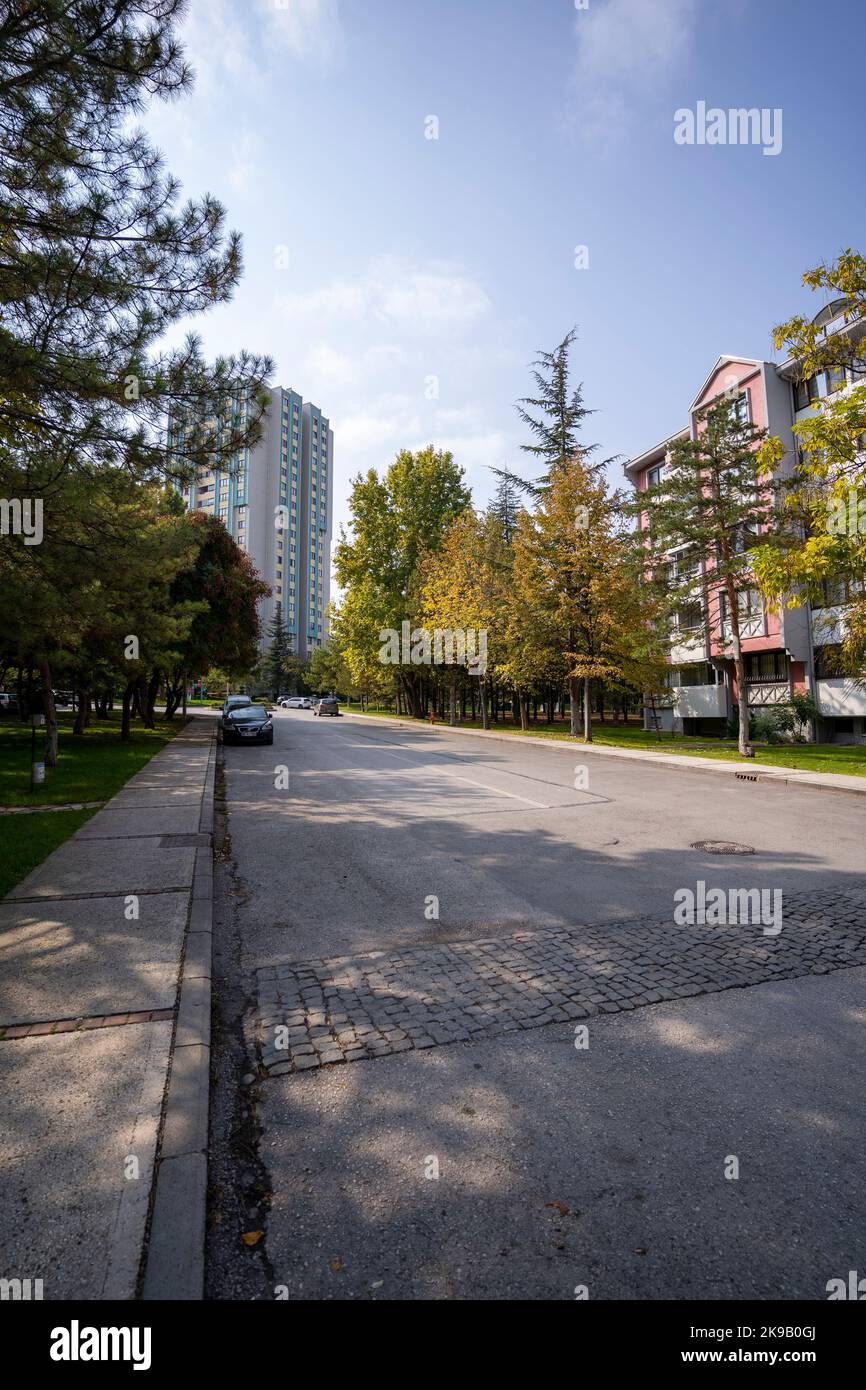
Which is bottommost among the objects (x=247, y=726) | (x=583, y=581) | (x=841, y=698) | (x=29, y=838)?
(x=29, y=838)

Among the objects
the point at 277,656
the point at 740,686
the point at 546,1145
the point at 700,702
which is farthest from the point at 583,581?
→ the point at 277,656

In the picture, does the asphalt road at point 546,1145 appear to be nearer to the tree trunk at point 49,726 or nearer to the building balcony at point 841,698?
the tree trunk at point 49,726

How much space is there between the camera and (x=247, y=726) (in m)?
23.7

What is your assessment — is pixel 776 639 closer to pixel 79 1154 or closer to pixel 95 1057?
pixel 95 1057

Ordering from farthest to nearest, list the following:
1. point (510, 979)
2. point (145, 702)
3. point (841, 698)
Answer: point (145, 702) → point (841, 698) → point (510, 979)

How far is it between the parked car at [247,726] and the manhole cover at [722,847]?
1844cm

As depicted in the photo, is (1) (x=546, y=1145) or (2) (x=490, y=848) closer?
(1) (x=546, y=1145)

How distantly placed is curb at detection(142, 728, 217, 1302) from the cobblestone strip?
0.37m

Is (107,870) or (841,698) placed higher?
(841,698)

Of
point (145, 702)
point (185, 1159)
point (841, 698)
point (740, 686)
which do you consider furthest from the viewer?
point (145, 702)

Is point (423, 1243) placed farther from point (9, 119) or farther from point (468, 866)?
point (9, 119)

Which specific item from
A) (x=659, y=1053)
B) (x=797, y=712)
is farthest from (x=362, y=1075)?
(x=797, y=712)

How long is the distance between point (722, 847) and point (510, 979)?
4.64 meters

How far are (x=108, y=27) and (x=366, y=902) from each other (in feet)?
29.1
